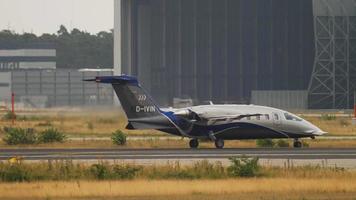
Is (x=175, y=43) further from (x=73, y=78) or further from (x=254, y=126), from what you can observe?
(x=254, y=126)

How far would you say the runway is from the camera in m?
39.1

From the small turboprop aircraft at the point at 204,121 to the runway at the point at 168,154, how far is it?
2657 millimetres

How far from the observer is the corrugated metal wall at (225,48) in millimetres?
125688

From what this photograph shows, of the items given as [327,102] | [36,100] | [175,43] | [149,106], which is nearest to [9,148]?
[149,106]

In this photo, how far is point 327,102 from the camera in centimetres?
11394

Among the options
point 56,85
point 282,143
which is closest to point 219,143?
point 282,143

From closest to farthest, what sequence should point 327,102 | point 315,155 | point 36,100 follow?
point 315,155
point 327,102
point 36,100

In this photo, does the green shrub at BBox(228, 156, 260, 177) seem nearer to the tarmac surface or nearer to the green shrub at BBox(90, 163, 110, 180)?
the tarmac surface

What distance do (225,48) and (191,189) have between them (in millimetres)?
101618

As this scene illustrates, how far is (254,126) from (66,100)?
97.0 metres

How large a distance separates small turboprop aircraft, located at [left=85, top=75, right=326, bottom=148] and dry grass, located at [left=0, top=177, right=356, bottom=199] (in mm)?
17317

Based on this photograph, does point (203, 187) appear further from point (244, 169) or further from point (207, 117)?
point (207, 117)

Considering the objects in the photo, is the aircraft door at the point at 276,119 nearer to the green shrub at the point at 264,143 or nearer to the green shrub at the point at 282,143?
the green shrub at the point at 264,143

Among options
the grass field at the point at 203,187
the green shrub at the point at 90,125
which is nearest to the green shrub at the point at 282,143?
the grass field at the point at 203,187
